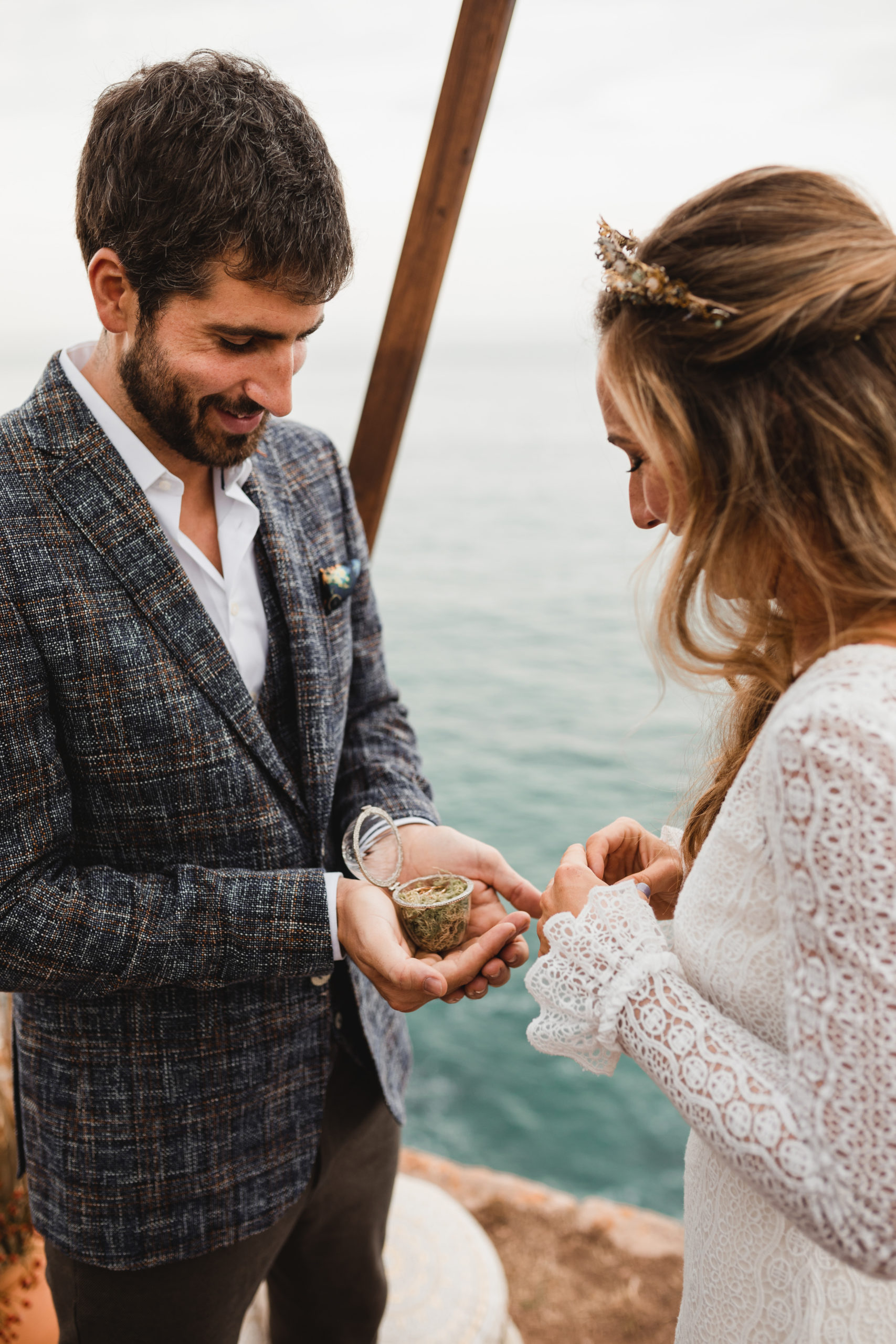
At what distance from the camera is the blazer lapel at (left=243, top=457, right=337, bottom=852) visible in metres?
1.58

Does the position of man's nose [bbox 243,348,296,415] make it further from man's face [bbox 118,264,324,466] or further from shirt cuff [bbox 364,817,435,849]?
shirt cuff [bbox 364,817,435,849]

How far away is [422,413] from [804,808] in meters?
29.6

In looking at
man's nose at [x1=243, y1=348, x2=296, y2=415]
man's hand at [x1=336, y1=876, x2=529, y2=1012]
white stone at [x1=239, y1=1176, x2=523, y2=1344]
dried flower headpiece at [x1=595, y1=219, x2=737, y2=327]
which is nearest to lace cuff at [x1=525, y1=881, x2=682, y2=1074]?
man's hand at [x1=336, y1=876, x2=529, y2=1012]

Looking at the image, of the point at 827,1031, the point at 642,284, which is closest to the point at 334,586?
the point at 642,284

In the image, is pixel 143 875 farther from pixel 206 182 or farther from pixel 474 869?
pixel 206 182

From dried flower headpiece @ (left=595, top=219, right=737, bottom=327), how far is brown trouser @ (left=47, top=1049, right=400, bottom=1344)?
1350 mm

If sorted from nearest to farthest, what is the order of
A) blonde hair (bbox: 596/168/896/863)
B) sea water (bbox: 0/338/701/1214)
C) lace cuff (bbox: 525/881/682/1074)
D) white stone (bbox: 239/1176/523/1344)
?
blonde hair (bbox: 596/168/896/863), lace cuff (bbox: 525/881/682/1074), white stone (bbox: 239/1176/523/1344), sea water (bbox: 0/338/701/1214)

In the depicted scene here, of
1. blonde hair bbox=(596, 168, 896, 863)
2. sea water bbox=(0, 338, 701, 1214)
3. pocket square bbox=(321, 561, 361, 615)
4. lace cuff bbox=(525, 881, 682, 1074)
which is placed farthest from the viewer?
sea water bbox=(0, 338, 701, 1214)

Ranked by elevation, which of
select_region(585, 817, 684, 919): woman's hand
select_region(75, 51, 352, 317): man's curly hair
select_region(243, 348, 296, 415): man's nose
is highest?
select_region(75, 51, 352, 317): man's curly hair

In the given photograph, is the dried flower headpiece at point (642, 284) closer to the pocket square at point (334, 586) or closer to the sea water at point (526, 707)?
the sea water at point (526, 707)

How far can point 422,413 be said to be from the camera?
1154 inches

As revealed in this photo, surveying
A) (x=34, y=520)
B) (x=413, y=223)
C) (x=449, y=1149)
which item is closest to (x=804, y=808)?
(x=34, y=520)

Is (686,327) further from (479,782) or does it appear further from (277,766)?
(479,782)

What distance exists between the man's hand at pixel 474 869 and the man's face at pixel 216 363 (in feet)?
2.39
